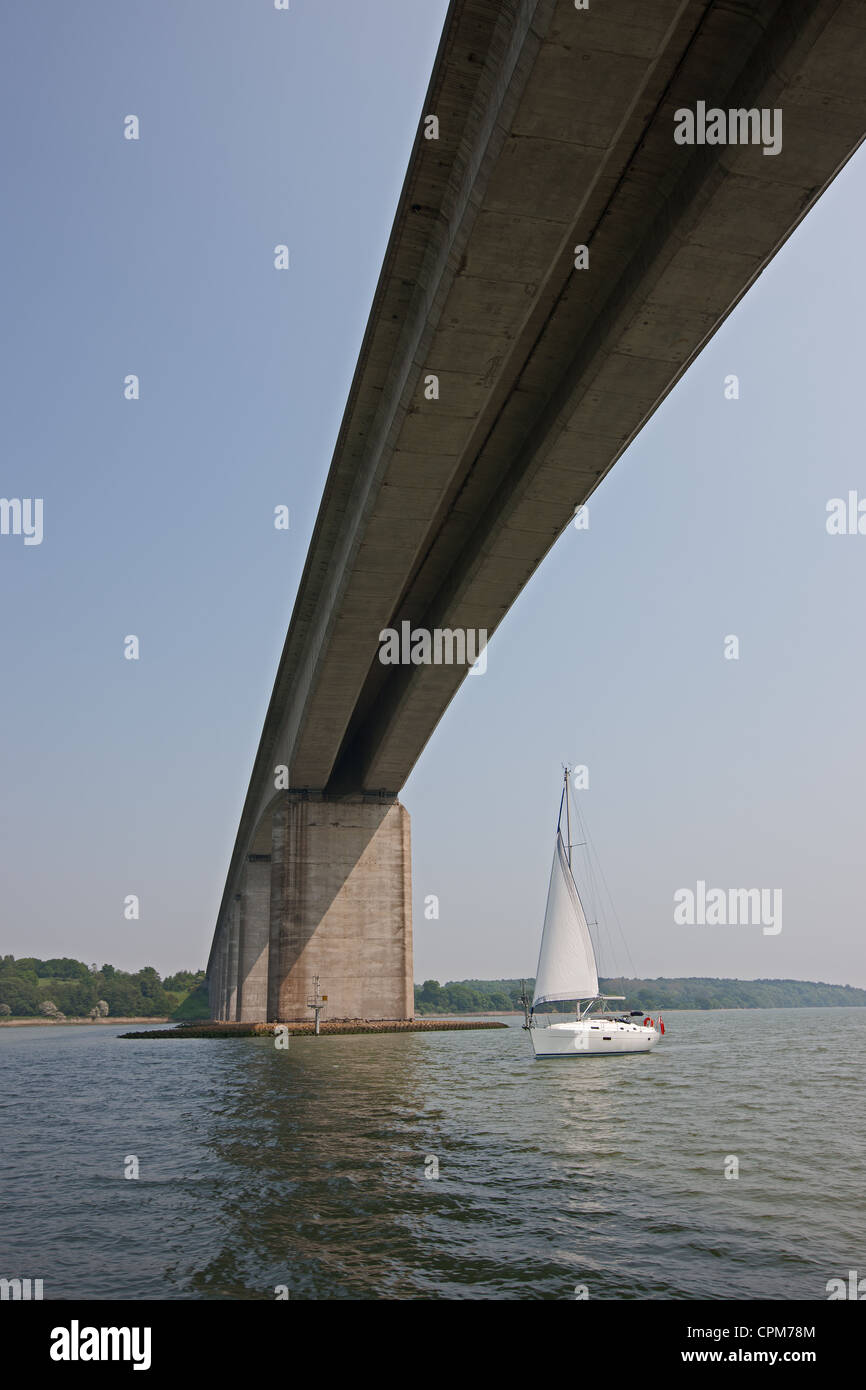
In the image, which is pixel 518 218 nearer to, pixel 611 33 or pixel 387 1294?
pixel 611 33

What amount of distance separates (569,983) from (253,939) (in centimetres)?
3985

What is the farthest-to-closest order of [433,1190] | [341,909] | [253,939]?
[253,939] → [341,909] → [433,1190]

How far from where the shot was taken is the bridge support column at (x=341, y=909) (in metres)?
41.6

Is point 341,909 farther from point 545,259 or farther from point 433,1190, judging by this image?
point 545,259

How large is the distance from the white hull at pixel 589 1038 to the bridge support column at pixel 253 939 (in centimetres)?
3699

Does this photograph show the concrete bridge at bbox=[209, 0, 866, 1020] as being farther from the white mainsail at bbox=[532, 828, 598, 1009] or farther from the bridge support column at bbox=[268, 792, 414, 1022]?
the bridge support column at bbox=[268, 792, 414, 1022]

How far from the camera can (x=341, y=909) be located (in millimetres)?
42656

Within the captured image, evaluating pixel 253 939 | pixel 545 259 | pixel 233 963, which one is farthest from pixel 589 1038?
pixel 233 963

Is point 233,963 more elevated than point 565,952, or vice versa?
point 565,952

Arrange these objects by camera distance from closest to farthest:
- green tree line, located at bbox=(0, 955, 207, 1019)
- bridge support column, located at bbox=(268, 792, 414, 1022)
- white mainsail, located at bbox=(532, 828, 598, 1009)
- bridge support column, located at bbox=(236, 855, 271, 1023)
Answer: white mainsail, located at bbox=(532, 828, 598, 1009), bridge support column, located at bbox=(268, 792, 414, 1022), bridge support column, located at bbox=(236, 855, 271, 1023), green tree line, located at bbox=(0, 955, 207, 1019)

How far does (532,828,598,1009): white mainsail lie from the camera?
33781 millimetres

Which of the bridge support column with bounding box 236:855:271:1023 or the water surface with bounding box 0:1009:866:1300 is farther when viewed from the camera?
the bridge support column with bounding box 236:855:271:1023

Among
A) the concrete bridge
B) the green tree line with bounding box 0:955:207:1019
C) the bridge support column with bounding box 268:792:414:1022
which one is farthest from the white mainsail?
the green tree line with bounding box 0:955:207:1019

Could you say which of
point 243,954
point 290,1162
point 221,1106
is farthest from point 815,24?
point 243,954
